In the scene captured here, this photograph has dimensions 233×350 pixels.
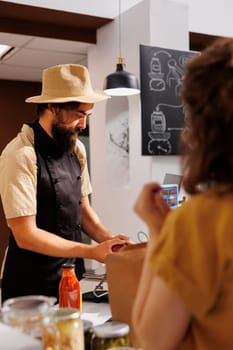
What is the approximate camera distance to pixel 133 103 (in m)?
3.74

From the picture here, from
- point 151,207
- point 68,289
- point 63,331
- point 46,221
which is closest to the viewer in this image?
point 151,207

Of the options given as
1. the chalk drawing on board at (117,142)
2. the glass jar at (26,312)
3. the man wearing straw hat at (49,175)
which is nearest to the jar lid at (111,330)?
the glass jar at (26,312)

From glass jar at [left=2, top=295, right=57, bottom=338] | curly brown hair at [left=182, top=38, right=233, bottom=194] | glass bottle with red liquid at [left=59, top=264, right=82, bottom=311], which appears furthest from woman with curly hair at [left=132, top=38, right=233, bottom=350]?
glass bottle with red liquid at [left=59, top=264, right=82, bottom=311]

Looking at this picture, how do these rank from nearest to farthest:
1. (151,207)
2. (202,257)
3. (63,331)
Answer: (202,257)
(151,207)
(63,331)

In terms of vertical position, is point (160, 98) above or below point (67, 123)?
above

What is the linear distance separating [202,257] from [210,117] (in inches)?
8.8

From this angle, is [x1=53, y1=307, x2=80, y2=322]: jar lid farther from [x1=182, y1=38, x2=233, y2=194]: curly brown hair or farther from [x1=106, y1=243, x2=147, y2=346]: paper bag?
[x1=182, y1=38, x2=233, y2=194]: curly brown hair

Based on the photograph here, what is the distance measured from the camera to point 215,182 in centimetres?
82

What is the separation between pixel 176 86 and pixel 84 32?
0.95 metres

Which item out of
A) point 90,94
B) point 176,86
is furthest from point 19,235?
point 176,86

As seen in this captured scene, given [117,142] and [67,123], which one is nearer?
[67,123]

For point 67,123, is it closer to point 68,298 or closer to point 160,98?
point 68,298

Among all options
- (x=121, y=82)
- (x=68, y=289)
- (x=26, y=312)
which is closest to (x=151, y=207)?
(x=26, y=312)

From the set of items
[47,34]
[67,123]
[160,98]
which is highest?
[47,34]
